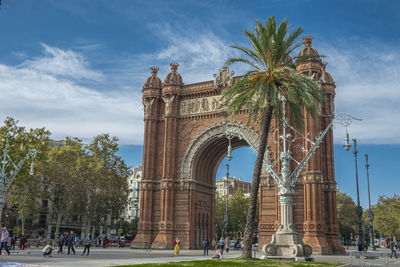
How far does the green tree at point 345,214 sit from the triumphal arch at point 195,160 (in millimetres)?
51323

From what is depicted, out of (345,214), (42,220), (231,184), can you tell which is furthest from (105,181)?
(231,184)

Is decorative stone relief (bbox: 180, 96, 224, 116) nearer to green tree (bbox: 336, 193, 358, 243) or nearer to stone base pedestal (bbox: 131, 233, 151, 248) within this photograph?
stone base pedestal (bbox: 131, 233, 151, 248)

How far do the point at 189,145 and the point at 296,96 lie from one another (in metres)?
17.6

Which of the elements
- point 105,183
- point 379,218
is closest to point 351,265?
point 105,183

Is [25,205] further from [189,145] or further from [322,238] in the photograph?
[322,238]

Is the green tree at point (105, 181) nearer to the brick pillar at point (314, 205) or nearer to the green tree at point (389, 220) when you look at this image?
the brick pillar at point (314, 205)

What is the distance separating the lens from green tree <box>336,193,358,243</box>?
276ft

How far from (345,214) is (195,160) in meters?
58.0

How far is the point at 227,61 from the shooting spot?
79.7 ft

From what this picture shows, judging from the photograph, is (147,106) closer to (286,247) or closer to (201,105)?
(201,105)

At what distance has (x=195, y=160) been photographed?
3875 cm

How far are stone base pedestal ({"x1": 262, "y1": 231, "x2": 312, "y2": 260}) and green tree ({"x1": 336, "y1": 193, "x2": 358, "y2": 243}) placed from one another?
66493mm

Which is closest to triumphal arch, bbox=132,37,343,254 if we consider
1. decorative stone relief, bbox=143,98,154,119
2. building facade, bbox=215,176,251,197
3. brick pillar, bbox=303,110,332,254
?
decorative stone relief, bbox=143,98,154,119

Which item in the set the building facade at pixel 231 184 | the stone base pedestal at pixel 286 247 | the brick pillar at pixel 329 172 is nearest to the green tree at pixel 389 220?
the brick pillar at pixel 329 172
